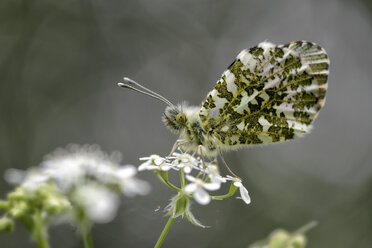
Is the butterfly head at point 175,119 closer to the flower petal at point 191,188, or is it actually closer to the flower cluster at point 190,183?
the flower cluster at point 190,183

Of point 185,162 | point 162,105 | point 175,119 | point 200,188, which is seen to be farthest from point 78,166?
point 162,105

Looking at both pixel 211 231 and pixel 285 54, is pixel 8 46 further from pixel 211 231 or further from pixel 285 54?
pixel 285 54

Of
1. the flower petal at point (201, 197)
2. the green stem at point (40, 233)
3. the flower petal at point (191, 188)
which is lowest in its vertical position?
the green stem at point (40, 233)

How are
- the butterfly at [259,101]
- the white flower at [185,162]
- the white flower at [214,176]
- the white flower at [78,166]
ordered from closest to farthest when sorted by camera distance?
the white flower at [78,166] < the white flower at [214,176] < the white flower at [185,162] < the butterfly at [259,101]

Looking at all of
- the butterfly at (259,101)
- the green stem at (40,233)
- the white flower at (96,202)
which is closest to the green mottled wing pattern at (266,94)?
the butterfly at (259,101)

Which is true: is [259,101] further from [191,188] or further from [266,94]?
[191,188]

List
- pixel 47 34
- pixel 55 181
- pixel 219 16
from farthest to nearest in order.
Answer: pixel 219 16 → pixel 47 34 → pixel 55 181

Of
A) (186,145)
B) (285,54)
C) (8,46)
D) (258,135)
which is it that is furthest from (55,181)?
(8,46)
